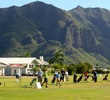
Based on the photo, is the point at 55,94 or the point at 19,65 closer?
the point at 55,94

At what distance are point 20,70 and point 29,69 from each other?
377 cm

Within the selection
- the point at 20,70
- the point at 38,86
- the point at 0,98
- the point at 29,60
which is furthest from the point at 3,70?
the point at 0,98

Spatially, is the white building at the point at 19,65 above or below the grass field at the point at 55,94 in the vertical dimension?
above

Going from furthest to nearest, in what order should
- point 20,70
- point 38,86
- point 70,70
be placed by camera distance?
point 20,70
point 70,70
point 38,86

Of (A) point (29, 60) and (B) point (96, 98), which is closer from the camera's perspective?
(B) point (96, 98)

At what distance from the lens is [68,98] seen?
76.2 ft

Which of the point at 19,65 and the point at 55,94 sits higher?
the point at 19,65

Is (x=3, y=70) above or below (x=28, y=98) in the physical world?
above

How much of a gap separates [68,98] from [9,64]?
322 ft

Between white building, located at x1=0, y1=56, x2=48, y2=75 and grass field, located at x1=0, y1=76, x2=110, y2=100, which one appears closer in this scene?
grass field, located at x1=0, y1=76, x2=110, y2=100

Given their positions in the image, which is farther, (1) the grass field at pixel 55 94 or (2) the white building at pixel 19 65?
(2) the white building at pixel 19 65

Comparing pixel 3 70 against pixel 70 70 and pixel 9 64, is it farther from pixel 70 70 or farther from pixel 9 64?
pixel 70 70

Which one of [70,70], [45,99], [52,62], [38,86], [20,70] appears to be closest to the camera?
[45,99]

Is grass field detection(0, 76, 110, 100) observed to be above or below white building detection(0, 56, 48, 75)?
below
